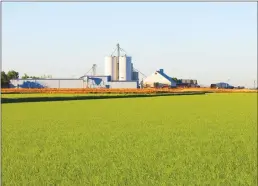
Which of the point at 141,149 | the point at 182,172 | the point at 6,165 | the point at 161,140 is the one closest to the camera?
the point at 182,172

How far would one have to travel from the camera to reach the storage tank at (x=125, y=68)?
101 m

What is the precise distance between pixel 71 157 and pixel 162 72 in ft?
357

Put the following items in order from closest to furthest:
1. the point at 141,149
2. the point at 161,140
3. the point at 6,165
Result: the point at 6,165 → the point at 141,149 → the point at 161,140

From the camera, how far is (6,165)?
8.47m

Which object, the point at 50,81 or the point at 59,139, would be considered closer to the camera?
the point at 59,139

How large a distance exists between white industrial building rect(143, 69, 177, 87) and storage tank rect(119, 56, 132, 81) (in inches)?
502

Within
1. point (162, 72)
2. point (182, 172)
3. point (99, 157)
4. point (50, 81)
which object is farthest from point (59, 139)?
point (162, 72)

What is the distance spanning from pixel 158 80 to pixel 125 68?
50.2 ft

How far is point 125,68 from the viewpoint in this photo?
10181 cm

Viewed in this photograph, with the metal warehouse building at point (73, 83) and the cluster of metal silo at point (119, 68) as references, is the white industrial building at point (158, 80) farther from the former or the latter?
the metal warehouse building at point (73, 83)

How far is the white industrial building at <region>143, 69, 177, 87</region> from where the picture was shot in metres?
114

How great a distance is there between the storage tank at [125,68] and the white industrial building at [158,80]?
12.8 metres

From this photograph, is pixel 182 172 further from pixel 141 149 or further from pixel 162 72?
pixel 162 72

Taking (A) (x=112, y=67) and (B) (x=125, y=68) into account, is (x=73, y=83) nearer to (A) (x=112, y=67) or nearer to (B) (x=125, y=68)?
(A) (x=112, y=67)
